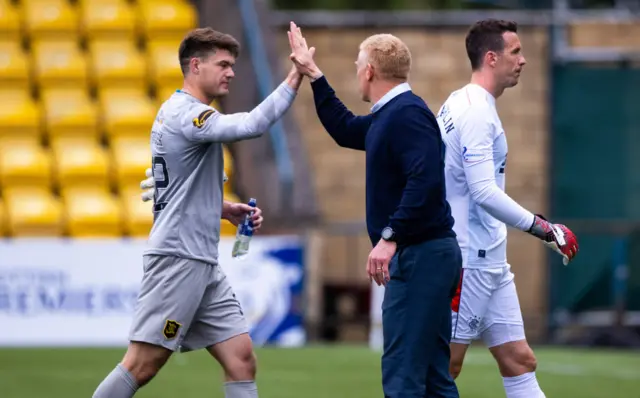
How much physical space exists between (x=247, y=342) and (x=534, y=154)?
500 inches

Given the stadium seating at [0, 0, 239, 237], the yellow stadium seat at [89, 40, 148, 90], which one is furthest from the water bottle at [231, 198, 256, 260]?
the yellow stadium seat at [89, 40, 148, 90]

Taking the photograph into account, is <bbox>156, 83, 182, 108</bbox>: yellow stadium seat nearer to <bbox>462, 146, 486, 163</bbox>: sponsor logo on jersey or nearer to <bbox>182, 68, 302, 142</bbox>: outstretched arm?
<bbox>182, 68, 302, 142</bbox>: outstretched arm

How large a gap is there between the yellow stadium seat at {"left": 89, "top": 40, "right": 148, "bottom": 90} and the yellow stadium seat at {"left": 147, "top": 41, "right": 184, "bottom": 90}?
0.43 ft

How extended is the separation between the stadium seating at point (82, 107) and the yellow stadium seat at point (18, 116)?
0.04 feet

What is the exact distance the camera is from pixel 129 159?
16266mm

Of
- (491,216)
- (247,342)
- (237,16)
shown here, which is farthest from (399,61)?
(237,16)

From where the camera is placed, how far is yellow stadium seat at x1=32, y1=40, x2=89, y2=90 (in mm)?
17422

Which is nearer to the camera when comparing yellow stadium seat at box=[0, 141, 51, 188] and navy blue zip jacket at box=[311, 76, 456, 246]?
navy blue zip jacket at box=[311, 76, 456, 246]

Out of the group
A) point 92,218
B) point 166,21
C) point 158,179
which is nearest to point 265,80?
point 166,21

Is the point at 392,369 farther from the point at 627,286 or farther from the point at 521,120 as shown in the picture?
the point at 521,120

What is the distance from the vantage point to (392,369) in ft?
19.7

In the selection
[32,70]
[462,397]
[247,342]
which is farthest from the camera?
[32,70]

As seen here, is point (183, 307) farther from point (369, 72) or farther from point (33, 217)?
point (33, 217)

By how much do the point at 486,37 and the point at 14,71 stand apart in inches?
466
